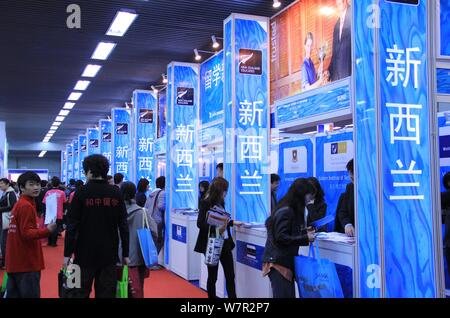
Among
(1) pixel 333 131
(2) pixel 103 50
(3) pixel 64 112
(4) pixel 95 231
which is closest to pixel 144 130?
(2) pixel 103 50

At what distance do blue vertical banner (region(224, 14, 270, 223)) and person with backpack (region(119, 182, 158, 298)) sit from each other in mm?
1742

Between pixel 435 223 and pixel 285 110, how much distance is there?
193 centimetres

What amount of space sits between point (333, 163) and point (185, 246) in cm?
233

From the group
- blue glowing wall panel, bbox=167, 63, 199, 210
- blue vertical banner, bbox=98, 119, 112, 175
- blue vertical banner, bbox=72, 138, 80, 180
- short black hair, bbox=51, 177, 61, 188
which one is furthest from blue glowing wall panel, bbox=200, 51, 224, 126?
blue vertical banner, bbox=72, 138, 80, 180

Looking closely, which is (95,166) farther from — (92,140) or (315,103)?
(92,140)

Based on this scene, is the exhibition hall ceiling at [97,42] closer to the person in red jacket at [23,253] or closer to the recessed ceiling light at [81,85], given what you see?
the recessed ceiling light at [81,85]

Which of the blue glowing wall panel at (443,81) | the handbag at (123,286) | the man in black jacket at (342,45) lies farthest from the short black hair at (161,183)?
the blue glowing wall panel at (443,81)

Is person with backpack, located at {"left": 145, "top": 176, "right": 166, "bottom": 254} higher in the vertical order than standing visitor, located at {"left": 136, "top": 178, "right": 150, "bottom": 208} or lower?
lower

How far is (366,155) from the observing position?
3.47 metres

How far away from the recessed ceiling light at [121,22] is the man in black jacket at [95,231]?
3.43 metres

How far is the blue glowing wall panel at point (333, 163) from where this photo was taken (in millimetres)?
5617

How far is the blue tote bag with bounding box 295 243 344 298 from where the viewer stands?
122 inches

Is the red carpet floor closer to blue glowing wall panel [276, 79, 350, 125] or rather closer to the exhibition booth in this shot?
the exhibition booth
